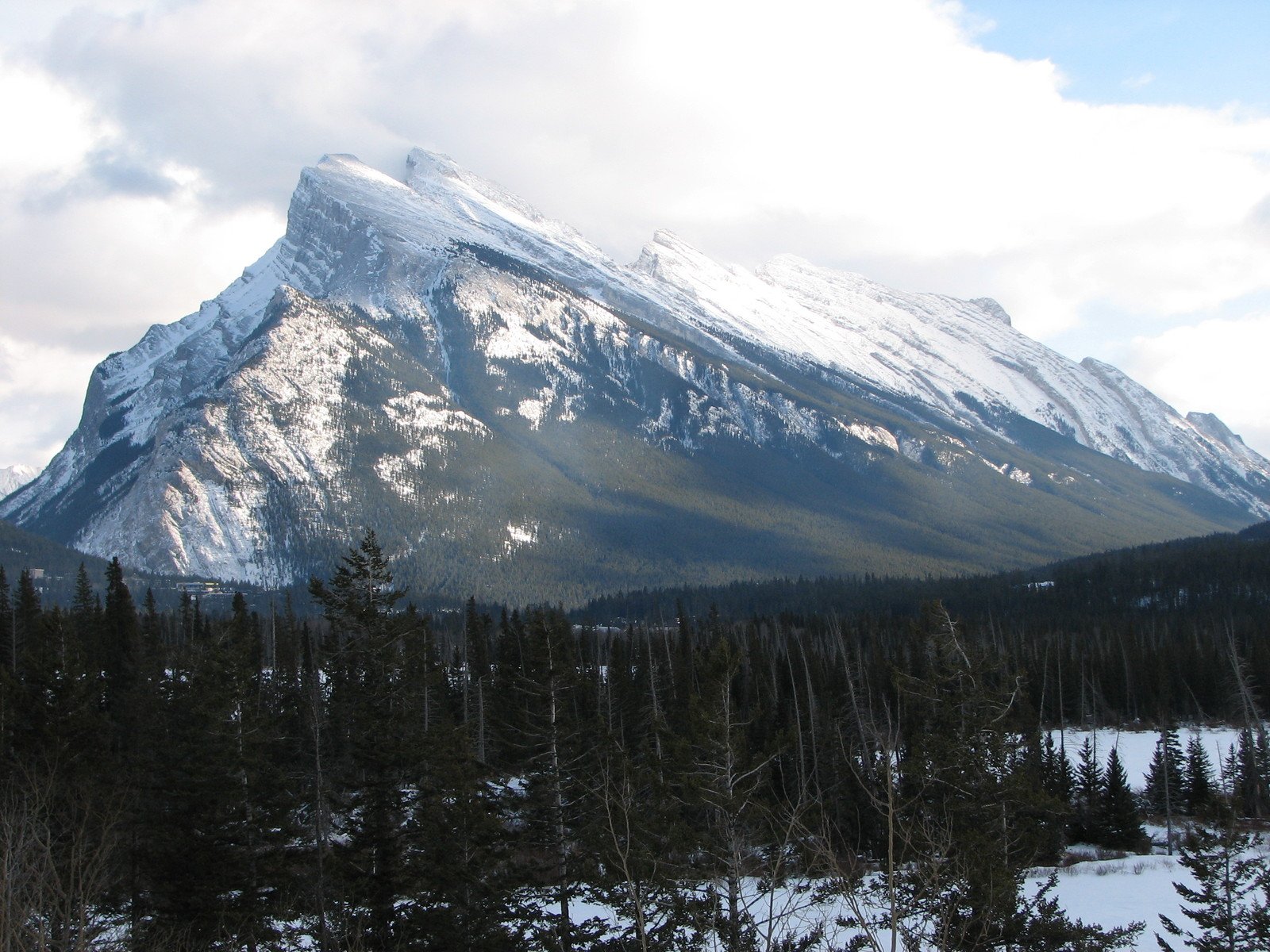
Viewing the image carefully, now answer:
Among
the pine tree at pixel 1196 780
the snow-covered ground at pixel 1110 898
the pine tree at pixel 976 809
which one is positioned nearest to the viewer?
the pine tree at pixel 976 809

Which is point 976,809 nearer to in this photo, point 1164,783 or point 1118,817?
point 1118,817

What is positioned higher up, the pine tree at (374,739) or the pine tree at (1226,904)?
the pine tree at (374,739)

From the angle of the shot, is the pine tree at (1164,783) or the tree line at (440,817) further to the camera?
the pine tree at (1164,783)

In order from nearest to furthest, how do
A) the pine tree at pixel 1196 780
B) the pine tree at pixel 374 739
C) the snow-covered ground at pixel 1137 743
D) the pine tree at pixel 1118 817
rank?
1. the pine tree at pixel 374 739
2. the pine tree at pixel 1118 817
3. the pine tree at pixel 1196 780
4. the snow-covered ground at pixel 1137 743

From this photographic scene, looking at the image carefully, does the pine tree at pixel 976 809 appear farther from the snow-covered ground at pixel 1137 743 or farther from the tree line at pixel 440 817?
the snow-covered ground at pixel 1137 743

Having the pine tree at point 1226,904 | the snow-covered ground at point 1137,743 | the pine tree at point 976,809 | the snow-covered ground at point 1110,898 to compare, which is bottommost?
the snow-covered ground at point 1137,743

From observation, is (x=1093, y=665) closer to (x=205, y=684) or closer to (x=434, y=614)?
(x=205, y=684)

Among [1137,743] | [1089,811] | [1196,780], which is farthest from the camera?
[1137,743]

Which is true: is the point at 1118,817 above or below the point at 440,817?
below

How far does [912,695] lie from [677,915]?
818cm

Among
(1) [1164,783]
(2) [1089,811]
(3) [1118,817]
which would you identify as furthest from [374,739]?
(1) [1164,783]

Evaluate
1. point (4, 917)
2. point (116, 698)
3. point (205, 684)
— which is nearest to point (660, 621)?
point (116, 698)

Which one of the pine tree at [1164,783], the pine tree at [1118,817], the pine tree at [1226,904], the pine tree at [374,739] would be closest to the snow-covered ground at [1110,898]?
the pine tree at [1118,817]

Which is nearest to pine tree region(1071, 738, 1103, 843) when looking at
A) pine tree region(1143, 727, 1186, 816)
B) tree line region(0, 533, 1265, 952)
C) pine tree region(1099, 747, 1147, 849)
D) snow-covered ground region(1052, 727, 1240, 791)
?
pine tree region(1099, 747, 1147, 849)
